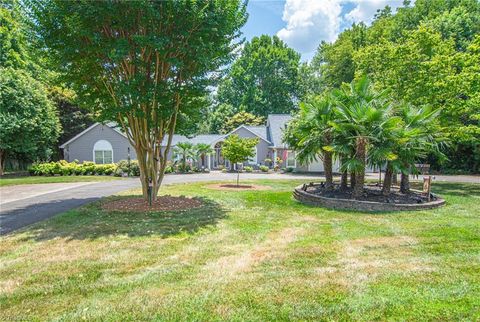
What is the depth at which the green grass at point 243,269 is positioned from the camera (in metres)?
3.78

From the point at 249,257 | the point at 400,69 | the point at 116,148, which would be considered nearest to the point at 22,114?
the point at 116,148

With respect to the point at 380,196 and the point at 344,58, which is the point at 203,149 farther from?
the point at 380,196

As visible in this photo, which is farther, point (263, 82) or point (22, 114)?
point (263, 82)

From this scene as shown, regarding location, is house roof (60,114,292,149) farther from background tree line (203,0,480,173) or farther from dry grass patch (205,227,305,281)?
dry grass patch (205,227,305,281)

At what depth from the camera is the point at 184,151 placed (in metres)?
29.5

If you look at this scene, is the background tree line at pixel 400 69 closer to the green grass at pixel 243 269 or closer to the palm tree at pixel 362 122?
the palm tree at pixel 362 122

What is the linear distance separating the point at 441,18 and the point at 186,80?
26133mm

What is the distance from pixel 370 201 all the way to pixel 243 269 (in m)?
7.09

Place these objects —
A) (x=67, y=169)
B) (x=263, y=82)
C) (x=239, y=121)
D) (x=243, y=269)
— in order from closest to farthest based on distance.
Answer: (x=243, y=269) → (x=67, y=169) → (x=239, y=121) → (x=263, y=82)

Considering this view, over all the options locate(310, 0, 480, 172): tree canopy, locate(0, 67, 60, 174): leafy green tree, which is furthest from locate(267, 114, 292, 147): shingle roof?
locate(0, 67, 60, 174): leafy green tree

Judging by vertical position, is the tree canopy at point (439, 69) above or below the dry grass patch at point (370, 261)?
above

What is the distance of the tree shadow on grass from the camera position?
733 cm

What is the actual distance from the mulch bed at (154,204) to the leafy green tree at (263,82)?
37999 mm

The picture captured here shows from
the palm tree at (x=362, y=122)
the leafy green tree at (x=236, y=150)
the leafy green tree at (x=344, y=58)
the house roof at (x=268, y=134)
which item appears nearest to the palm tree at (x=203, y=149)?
the house roof at (x=268, y=134)
